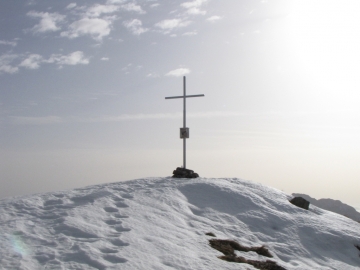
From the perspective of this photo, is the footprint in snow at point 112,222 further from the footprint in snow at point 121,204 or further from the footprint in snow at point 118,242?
the footprint in snow at point 121,204

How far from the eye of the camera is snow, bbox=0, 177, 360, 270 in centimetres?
899

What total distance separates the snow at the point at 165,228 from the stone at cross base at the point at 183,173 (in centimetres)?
128

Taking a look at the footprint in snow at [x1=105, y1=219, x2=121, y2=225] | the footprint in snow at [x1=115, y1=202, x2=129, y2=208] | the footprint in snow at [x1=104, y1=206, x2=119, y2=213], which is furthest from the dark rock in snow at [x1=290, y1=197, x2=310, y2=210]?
the footprint in snow at [x1=105, y1=219, x2=121, y2=225]

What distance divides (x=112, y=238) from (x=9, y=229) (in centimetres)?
309

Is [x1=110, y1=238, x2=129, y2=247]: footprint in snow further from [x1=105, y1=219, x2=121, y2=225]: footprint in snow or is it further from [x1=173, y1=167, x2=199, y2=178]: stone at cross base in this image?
[x1=173, y1=167, x2=199, y2=178]: stone at cross base

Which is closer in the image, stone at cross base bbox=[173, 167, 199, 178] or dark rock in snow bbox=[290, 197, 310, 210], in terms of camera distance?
dark rock in snow bbox=[290, 197, 310, 210]

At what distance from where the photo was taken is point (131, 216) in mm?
12508

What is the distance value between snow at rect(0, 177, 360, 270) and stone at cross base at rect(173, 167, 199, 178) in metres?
1.28

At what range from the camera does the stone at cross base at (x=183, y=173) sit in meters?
20.8

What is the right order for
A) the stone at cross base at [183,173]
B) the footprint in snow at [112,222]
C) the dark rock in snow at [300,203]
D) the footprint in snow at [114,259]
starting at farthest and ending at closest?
the stone at cross base at [183,173] → the dark rock in snow at [300,203] → the footprint in snow at [112,222] → the footprint in snow at [114,259]

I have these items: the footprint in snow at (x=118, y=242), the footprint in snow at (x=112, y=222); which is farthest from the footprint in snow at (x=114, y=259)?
the footprint in snow at (x=112, y=222)

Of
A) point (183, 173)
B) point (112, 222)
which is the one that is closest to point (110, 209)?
point (112, 222)

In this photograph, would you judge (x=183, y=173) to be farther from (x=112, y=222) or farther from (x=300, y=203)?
(x=112, y=222)

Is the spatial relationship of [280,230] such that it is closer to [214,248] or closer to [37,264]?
[214,248]
